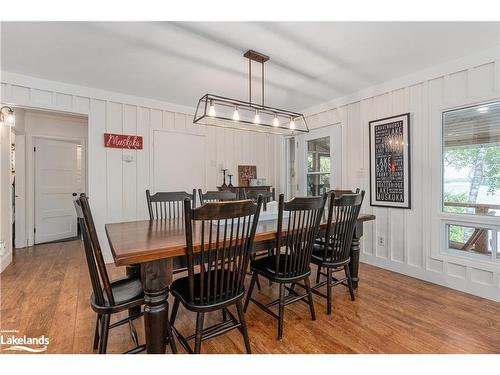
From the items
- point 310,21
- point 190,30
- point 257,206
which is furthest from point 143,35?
point 257,206

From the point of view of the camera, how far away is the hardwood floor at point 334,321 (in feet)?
5.65

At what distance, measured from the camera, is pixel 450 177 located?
2764 mm

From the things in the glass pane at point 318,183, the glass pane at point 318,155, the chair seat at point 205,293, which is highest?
the glass pane at point 318,155

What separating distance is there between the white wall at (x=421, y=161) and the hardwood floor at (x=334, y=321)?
23 centimetres

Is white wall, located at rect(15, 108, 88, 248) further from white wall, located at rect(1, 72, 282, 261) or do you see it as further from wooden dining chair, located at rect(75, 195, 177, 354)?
wooden dining chair, located at rect(75, 195, 177, 354)

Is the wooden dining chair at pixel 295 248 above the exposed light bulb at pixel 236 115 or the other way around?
the other way around

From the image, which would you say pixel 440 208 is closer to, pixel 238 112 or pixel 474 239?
pixel 474 239

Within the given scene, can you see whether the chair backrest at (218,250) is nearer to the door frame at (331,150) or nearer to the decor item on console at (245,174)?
the door frame at (331,150)

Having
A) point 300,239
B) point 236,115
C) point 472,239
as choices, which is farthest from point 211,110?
point 472,239

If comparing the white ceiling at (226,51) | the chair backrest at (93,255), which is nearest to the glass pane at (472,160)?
the white ceiling at (226,51)

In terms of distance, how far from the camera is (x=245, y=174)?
4.76 metres

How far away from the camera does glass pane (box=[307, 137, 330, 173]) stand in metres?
4.16

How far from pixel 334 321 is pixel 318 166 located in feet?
9.14

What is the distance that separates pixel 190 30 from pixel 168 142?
2189 millimetres
